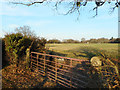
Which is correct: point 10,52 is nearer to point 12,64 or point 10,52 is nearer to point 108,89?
point 12,64

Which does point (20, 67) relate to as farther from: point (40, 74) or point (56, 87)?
point (56, 87)

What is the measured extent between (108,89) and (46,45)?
16.5ft

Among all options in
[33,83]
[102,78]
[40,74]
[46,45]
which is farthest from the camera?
[46,45]

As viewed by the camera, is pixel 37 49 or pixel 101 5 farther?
pixel 37 49


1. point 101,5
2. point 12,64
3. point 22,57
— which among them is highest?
point 101,5

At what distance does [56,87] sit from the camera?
3.45 meters

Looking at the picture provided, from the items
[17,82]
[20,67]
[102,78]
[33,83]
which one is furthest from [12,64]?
[102,78]

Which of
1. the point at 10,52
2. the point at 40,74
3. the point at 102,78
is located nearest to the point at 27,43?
the point at 10,52

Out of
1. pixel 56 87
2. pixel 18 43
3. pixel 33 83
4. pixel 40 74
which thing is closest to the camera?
pixel 56 87

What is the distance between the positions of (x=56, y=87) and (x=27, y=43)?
3466 mm

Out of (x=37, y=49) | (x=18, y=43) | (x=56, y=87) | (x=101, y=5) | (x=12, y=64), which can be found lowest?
(x=56, y=87)

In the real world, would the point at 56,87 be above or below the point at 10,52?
below

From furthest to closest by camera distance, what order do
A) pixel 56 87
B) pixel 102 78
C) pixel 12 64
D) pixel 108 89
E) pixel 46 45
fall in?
pixel 46 45
pixel 12 64
pixel 56 87
pixel 102 78
pixel 108 89

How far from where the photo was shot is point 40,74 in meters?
4.69
